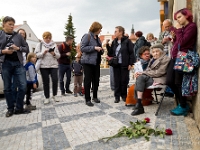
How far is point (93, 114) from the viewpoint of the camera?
4094mm

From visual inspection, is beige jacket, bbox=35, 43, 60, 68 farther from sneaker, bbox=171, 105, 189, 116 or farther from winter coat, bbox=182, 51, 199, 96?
winter coat, bbox=182, 51, 199, 96

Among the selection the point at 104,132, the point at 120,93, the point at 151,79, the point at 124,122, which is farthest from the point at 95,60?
the point at 104,132

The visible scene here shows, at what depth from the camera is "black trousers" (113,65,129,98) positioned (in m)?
5.05

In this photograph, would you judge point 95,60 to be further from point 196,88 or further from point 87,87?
point 196,88

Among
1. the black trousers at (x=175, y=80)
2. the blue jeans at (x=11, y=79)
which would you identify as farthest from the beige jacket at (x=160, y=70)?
the blue jeans at (x=11, y=79)

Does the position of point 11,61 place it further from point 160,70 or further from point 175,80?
point 175,80

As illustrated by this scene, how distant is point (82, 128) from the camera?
3.28 meters

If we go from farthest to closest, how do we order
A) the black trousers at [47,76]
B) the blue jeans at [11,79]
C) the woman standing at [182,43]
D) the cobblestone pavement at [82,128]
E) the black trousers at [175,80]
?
the black trousers at [47,76], the blue jeans at [11,79], the black trousers at [175,80], the woman standing at [182,43], the cobblestone pavement at [82,128]

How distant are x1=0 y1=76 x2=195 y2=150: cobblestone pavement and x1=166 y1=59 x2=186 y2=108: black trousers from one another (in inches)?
14.8

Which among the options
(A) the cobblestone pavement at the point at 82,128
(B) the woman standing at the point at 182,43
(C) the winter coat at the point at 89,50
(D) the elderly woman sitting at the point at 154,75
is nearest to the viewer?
(A) the cobblestone pavement at the point at 82,128

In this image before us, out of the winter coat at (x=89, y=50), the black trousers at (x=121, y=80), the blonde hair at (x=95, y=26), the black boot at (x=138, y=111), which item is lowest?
the black boot at (x=138, y=111)

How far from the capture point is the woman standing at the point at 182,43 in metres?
3.43

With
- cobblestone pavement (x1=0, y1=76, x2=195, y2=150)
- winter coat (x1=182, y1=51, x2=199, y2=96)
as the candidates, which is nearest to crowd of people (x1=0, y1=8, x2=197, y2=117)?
winter coat (x1=182, y1=51, x2=199, y2=96)

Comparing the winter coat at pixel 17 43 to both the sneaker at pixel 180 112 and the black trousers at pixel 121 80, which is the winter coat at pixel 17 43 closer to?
the black trousers at pixel 121 80
